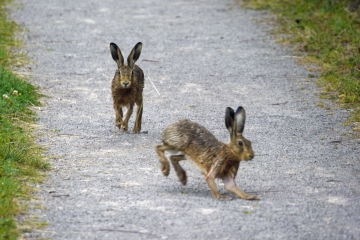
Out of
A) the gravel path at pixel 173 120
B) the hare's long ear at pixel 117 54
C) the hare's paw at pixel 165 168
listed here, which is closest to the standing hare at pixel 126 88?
the hare's long ear at pixel 117 54

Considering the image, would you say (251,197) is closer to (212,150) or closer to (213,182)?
(213,182)

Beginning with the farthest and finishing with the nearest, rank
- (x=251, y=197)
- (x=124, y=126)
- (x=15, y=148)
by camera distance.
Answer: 1. (x=124, y=126)
2. (x=15, y=148)
3. (x=251, y=197)

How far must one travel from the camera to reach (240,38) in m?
14.3

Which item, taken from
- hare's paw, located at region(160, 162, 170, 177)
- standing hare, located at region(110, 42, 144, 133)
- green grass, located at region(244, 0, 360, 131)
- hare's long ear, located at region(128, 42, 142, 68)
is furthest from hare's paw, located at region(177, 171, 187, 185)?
green grass, located at region(244, 0, 360, 131)

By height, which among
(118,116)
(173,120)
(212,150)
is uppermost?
(212,150)

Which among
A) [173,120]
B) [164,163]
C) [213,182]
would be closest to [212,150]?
[213,182]

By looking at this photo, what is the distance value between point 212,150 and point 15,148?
2.17 m

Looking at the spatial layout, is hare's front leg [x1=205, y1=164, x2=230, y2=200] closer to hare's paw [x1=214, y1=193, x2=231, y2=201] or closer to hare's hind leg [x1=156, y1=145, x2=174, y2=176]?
hare's paw [x1=214, y1=193, x2=231, y2=201]

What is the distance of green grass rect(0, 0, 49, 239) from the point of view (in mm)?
6113

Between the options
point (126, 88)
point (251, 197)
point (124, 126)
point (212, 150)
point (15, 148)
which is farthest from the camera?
point (126, 88)

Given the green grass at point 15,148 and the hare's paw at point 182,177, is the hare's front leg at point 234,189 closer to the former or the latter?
the hare's paw at point 182,177

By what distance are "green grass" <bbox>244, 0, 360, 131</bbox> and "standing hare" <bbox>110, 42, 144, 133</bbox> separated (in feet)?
8.77

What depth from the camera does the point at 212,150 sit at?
6.99 meters

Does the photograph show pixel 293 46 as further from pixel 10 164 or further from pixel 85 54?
pixel 10 164
